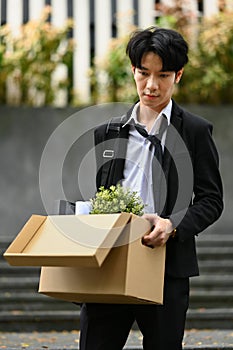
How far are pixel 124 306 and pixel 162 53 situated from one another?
2.87ft

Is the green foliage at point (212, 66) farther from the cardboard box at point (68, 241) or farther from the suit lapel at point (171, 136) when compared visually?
the cardboard box at point (68, 241)

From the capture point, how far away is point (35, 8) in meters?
12.6

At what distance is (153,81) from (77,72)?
366 inches

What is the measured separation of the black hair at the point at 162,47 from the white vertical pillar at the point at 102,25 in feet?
30.6

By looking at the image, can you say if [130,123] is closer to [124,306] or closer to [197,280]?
[124,306]

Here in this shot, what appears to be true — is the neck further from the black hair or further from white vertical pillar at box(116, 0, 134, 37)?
white vertical pillar at box(116, 0, 134, 37)

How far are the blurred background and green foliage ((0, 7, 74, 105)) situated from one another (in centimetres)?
1

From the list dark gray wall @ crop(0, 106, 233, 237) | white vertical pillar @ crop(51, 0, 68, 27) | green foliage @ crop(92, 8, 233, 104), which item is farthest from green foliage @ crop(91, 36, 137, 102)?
white vertical pillar @ crop(51, 0, 68, 27)

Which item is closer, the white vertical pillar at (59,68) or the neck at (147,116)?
the neck at (147,116)

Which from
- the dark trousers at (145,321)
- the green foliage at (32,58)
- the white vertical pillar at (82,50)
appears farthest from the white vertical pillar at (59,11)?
the dark trousers at (145,321)

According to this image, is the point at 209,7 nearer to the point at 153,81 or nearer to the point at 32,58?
the point at 32,58

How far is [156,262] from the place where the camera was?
9.88ft

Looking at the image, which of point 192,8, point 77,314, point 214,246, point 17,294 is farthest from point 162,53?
point 192,8

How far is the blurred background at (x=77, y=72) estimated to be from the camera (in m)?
11.2
